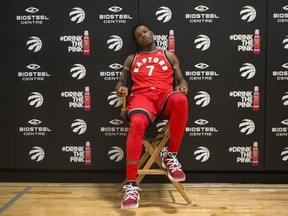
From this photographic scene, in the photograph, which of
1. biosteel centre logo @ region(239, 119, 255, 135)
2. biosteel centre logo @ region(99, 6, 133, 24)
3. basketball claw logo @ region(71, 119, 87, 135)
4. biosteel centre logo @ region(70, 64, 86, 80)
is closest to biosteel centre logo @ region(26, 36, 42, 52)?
biosteel centre logo @ region(70, 64, 86, 80)

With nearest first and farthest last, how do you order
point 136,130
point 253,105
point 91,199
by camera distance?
point 136,130 < point 91,199 < point 253,105

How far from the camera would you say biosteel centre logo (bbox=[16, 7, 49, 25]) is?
120 inches

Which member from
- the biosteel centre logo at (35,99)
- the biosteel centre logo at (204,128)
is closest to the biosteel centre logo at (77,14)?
the biosteel centre logo at (35,99)

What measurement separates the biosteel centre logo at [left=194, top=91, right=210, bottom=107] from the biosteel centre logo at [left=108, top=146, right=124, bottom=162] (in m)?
0.83

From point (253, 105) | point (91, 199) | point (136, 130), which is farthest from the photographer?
point (253, 105)

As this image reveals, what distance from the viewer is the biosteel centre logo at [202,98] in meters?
3.03

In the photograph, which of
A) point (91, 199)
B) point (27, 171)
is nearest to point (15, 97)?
point (27, 171)

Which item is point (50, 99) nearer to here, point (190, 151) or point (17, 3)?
point (17, 3)

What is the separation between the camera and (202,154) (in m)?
3.06

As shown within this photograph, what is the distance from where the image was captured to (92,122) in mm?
3096

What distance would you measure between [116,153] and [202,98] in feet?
3.06

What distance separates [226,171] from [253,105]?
0.65 meters

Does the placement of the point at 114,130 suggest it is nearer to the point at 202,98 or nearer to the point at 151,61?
the point at 151,61

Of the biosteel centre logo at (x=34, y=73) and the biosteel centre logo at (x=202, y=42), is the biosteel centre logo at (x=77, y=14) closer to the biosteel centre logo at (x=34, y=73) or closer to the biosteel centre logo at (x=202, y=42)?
the biosteel centre logo at (x=34, y=73)
